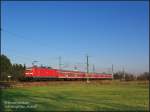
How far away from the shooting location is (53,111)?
13.5 metres

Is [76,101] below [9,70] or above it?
below

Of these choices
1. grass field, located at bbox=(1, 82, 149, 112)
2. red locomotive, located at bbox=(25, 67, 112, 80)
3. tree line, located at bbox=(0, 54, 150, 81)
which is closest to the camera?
grass field, located at bbox=(1, 82, 149, 112)

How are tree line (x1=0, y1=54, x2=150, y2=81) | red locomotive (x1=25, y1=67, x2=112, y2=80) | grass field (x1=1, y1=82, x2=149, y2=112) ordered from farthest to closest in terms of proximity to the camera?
tree line (x1=0, y1=54, x2=150, y2=81)
red locomotive (x1=25, y1=67, x2=112, y2=80)
grass field (x1=1, y1=82, x2=149, y2=112)

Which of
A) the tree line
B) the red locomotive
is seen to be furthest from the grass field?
the tree line

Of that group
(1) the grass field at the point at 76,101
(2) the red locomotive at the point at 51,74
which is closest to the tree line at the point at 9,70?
(2) the red locomotive at the point at 51,74

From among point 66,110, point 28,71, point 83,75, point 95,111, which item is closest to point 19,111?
point 66,110

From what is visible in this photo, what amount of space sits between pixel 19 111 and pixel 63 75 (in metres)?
58.0

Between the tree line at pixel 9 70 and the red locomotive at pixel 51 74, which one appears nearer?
the red locomotive at pixel 51 74

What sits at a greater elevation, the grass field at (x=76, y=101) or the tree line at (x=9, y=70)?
the tree line at (x=9, y=70)

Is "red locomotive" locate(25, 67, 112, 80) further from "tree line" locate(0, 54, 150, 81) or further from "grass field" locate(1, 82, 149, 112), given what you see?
"grass field" locate(1, 82, 149, 112)

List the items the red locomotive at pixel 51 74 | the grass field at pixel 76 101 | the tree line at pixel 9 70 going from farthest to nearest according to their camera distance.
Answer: the tree line at pixel 9 70, the red locomotive at pixel 51 74, the grass field at pixel 76 101

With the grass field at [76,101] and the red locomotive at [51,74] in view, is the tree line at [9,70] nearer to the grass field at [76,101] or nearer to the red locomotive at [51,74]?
the red locomotive at [51,74]

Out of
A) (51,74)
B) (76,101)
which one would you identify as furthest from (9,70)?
(76,101)

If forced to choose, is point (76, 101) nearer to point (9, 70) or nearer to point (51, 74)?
point (51, 74)
